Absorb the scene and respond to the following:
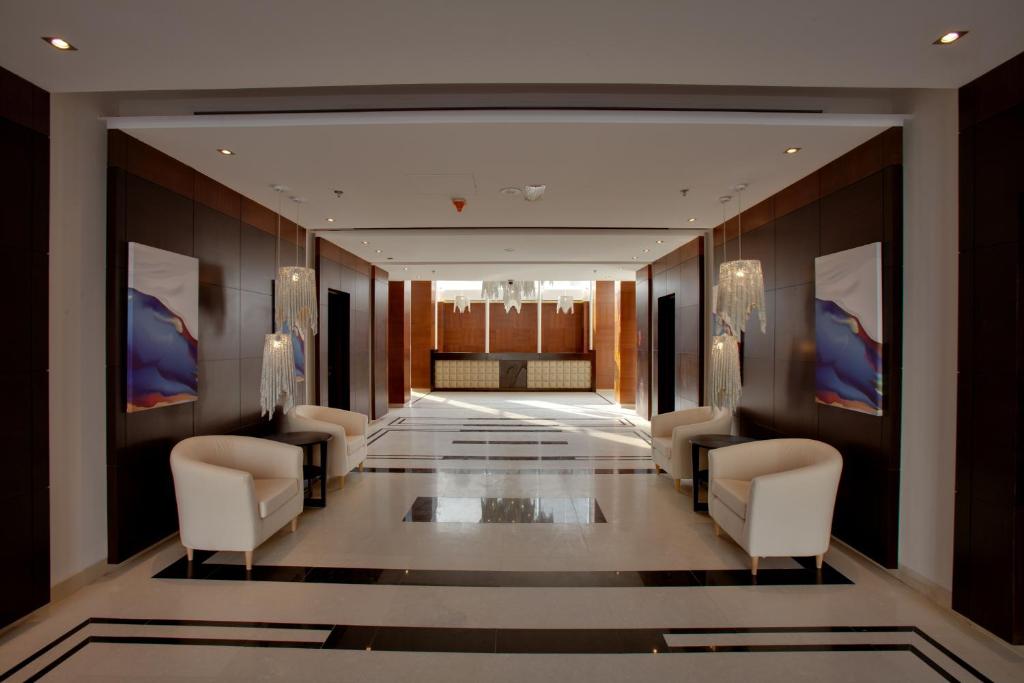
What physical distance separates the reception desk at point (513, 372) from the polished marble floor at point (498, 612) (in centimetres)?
1071

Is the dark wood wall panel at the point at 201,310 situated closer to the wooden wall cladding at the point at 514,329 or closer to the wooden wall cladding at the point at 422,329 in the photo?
the wooden wall cladding at the point at 422,329

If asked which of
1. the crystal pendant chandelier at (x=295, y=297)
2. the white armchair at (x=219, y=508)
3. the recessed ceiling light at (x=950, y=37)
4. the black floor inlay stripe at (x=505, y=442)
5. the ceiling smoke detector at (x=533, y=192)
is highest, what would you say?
the recessed ceiling light at (x=950, y=37)

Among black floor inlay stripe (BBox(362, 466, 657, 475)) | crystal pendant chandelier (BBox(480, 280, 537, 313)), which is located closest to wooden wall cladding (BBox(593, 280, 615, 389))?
crystal pendant chandelier (BBox(480, 280, 537, 313))

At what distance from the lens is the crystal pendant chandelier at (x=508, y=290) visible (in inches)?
623

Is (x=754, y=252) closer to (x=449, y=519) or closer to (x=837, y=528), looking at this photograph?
(x=837, y=528)

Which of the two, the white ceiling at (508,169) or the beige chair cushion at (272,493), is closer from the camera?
the white ceiling at (508,169)

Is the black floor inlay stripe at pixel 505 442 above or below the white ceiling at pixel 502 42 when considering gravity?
below

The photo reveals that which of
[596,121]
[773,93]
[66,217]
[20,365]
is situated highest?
[773,93]

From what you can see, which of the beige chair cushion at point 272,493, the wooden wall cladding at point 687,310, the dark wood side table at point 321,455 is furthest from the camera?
the wooden wall cladding at point 687,310

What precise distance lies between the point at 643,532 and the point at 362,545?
8.03 feet

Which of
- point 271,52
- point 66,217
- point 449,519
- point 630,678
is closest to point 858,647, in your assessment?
point 630,678

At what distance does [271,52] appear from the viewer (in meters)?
2.71

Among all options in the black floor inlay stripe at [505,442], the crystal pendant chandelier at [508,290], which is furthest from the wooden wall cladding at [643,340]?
the crystal pendant chandelier at [508,290]

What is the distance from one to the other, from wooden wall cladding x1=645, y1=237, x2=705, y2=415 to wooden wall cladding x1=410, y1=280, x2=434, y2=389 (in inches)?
315
